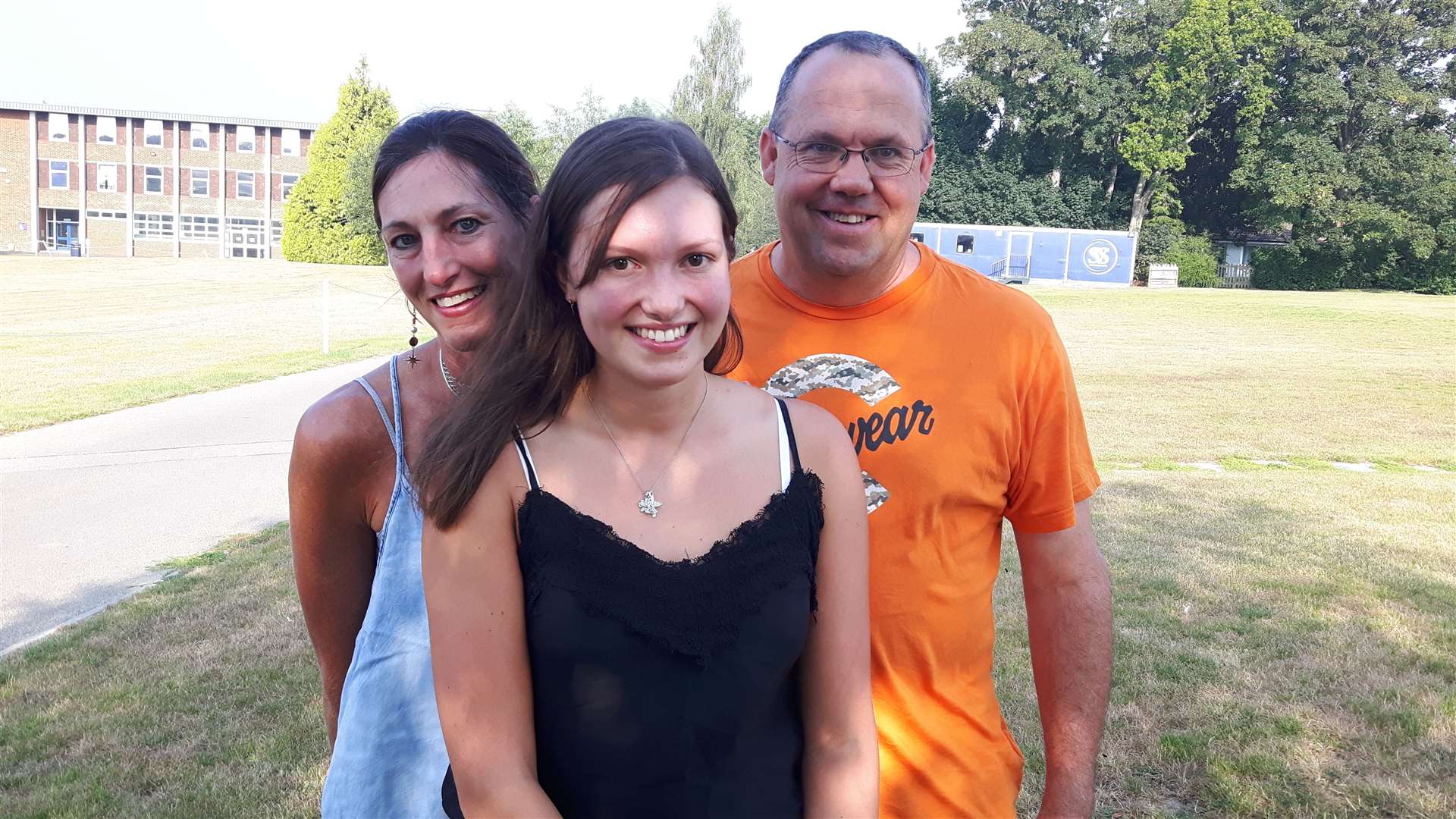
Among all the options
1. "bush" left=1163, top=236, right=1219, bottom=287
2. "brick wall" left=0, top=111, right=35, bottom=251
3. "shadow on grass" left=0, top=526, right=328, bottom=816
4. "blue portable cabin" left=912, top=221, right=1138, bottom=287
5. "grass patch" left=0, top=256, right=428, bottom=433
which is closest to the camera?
"shadow on grass" left=0, top=526, right=328, bottom=816

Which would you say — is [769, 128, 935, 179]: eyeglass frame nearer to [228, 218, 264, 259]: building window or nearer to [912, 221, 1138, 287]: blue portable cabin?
[912, 221, 1138, 287]: blue portable cabin

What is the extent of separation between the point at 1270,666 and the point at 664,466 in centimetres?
505

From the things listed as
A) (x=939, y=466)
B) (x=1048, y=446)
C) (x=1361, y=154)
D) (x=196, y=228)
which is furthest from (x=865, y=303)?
(x=196, y=228)

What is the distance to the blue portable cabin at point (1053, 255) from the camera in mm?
51844

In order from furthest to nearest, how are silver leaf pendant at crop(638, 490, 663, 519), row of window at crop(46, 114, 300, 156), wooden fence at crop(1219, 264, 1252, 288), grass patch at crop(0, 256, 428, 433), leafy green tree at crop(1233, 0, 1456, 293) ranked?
row of window at crop(46, 114, 300, 156) → wooden fence at crop(1219, 264, 1252, 288) → leafy green tree at crop(1233, 0, 1456, 293) → grass patch at crop(0, 256, 428, 433) → silver leaf pendant at crop(638, 490, 663, 519)

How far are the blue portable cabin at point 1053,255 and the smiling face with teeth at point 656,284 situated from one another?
51.6 metres

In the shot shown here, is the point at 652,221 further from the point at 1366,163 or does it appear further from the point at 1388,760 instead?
the point at 1366,163

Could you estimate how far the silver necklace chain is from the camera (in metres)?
2.25

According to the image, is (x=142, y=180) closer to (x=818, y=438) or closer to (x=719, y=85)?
(x=719, y=85)

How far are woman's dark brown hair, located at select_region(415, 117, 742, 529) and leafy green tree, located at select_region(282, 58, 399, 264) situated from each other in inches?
2076

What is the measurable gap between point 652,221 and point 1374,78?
61.4 m

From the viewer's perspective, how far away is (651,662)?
5.33 feet

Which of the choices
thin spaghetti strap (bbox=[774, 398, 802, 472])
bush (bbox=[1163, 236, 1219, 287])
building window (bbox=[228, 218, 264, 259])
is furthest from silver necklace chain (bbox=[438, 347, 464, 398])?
building window (bbox=[228, 218, 264, 259])

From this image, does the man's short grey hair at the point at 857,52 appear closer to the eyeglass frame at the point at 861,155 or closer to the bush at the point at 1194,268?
the eyeglass frame at the point at 861,155
